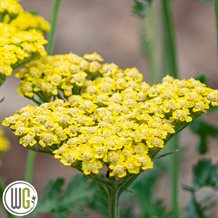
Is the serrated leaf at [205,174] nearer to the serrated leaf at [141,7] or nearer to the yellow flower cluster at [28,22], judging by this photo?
the serrated leaf at [141,7]

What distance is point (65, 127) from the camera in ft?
6.61

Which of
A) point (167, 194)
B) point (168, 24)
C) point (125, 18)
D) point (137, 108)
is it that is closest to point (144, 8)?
point (168, 24)

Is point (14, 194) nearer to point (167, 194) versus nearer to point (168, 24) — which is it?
point (168, 24)

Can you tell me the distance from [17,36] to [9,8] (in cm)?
18

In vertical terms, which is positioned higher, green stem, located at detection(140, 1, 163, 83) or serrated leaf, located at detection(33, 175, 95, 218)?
green stem, located at detection(140, 1, 163, 83)

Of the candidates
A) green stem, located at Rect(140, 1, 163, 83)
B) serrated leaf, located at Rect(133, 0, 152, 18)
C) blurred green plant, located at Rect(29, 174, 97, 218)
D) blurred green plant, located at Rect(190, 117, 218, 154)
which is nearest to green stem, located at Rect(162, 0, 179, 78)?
serrated leaf, located at Rect(133, 0, 152, 18)

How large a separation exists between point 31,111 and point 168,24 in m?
0.79

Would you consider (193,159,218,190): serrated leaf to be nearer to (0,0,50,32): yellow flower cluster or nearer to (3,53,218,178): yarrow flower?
(3,53,218,178): yarrow flower

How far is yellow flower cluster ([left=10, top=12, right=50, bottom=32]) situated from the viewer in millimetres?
2494

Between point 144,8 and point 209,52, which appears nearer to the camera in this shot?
point 144,8

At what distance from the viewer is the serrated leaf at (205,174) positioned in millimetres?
2732

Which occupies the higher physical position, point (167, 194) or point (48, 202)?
point (167, 194)

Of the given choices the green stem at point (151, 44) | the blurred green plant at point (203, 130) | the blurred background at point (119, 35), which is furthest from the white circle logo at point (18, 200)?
the blurred background at point (119, 35)

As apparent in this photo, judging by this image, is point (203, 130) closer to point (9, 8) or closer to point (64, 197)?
point (64, 197)
